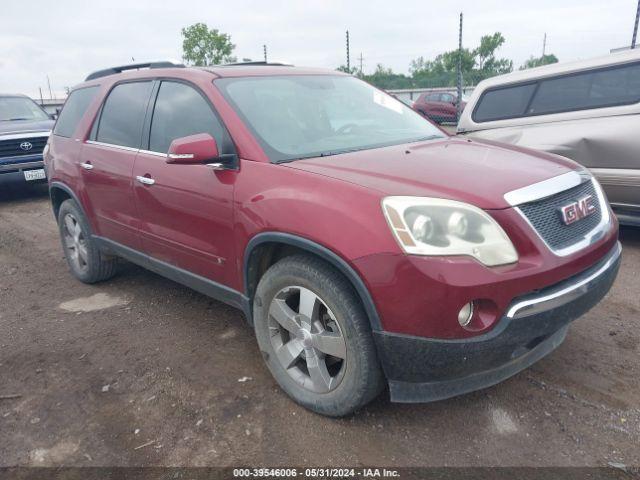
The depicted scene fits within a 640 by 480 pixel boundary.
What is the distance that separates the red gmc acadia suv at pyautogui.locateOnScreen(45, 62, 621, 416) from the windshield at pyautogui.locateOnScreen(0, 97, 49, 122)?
7.18 m

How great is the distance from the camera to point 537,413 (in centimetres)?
253

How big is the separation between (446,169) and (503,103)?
3.80m

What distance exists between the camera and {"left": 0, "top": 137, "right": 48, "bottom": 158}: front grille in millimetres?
8289

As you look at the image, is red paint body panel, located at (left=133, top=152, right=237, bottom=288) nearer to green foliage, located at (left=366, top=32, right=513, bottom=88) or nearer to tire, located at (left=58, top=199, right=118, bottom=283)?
tire, located at (left=58, top=199, right=118, bottom=283)

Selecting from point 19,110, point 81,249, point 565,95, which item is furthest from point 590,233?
point 19,110

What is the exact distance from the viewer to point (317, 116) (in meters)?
3.17

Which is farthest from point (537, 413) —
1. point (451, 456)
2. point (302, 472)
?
point (302, 472)

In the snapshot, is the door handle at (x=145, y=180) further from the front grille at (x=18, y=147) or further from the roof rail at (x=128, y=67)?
the front grille at (x=18, y=147)

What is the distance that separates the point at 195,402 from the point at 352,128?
189 cm

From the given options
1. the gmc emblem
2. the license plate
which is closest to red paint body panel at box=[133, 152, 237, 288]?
the gmc emblem

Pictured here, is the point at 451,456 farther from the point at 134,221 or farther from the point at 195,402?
the point at 134,221

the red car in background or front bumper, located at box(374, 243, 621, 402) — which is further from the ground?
the red car in background

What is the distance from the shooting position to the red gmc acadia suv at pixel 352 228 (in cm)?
209

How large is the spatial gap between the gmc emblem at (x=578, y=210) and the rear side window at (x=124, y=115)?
275 cm
